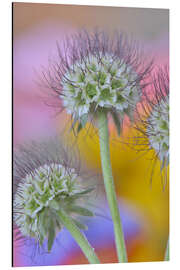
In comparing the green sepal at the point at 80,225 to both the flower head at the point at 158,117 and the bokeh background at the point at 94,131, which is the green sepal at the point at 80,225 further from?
the flower head at the point at 158,117

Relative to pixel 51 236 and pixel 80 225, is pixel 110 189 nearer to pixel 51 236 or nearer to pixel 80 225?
pixel 80 225

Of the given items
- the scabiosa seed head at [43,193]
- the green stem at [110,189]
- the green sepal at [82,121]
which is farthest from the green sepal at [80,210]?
the green sepal at [82,121]

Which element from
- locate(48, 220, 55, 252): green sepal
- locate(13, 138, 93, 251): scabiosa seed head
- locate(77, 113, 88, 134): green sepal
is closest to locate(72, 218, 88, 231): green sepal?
locate(13, 138, 93, 251): scabiosa seed head

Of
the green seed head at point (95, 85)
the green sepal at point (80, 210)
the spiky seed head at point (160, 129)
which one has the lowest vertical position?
the green sepal at point (80, 210)

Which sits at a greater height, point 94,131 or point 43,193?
point 94,131

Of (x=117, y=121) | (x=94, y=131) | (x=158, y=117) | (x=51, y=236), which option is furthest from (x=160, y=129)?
(x=51, y=236)

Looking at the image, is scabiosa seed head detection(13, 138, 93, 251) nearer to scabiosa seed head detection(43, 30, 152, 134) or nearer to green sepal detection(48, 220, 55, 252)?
green sepal detection(48, 220, 55, 252)

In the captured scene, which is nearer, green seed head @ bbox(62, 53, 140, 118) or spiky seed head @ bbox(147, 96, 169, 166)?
green seed head @ bbox(62, 53, 140, 118)
